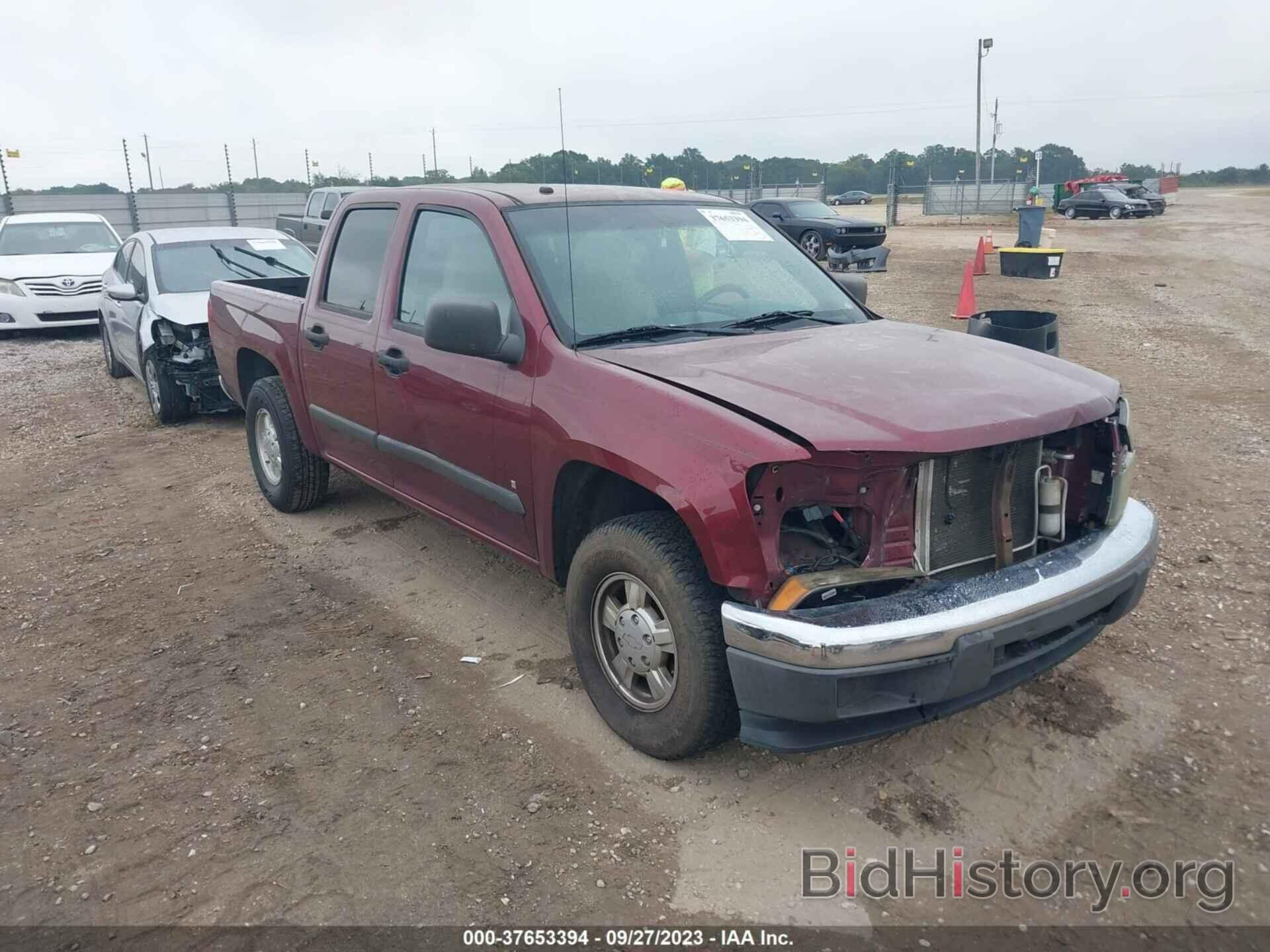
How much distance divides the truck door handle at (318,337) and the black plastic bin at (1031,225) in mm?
A: 18213

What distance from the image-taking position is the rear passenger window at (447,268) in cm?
382

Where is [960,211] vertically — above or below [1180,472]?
above

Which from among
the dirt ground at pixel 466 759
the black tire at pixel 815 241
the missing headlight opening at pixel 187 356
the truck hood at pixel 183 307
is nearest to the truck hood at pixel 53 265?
the truck hood at pixel 183 307

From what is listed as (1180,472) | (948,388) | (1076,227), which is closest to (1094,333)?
(1180,472)

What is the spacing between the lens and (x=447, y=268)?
4.09m

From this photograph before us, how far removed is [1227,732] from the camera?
334 cm

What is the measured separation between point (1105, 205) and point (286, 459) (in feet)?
132

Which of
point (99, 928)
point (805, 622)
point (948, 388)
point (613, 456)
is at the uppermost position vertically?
point (948, 388)

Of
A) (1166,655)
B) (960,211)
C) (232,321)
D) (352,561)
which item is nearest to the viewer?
(1166,655)

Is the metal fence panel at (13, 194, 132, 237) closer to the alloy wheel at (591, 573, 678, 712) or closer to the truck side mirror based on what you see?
the truck side mirror

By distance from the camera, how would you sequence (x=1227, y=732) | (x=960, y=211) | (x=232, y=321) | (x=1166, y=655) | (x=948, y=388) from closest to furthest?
(x=948, y=388), (x=1227, y=732), (x=1166, y=655), (x=232, y=321), (x=960, y=211)

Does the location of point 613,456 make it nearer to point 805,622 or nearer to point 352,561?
point 805,622

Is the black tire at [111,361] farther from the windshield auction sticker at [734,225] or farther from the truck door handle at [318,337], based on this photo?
the windshield auction sticker at [734,225]

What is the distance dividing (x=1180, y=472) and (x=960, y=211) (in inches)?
1524
